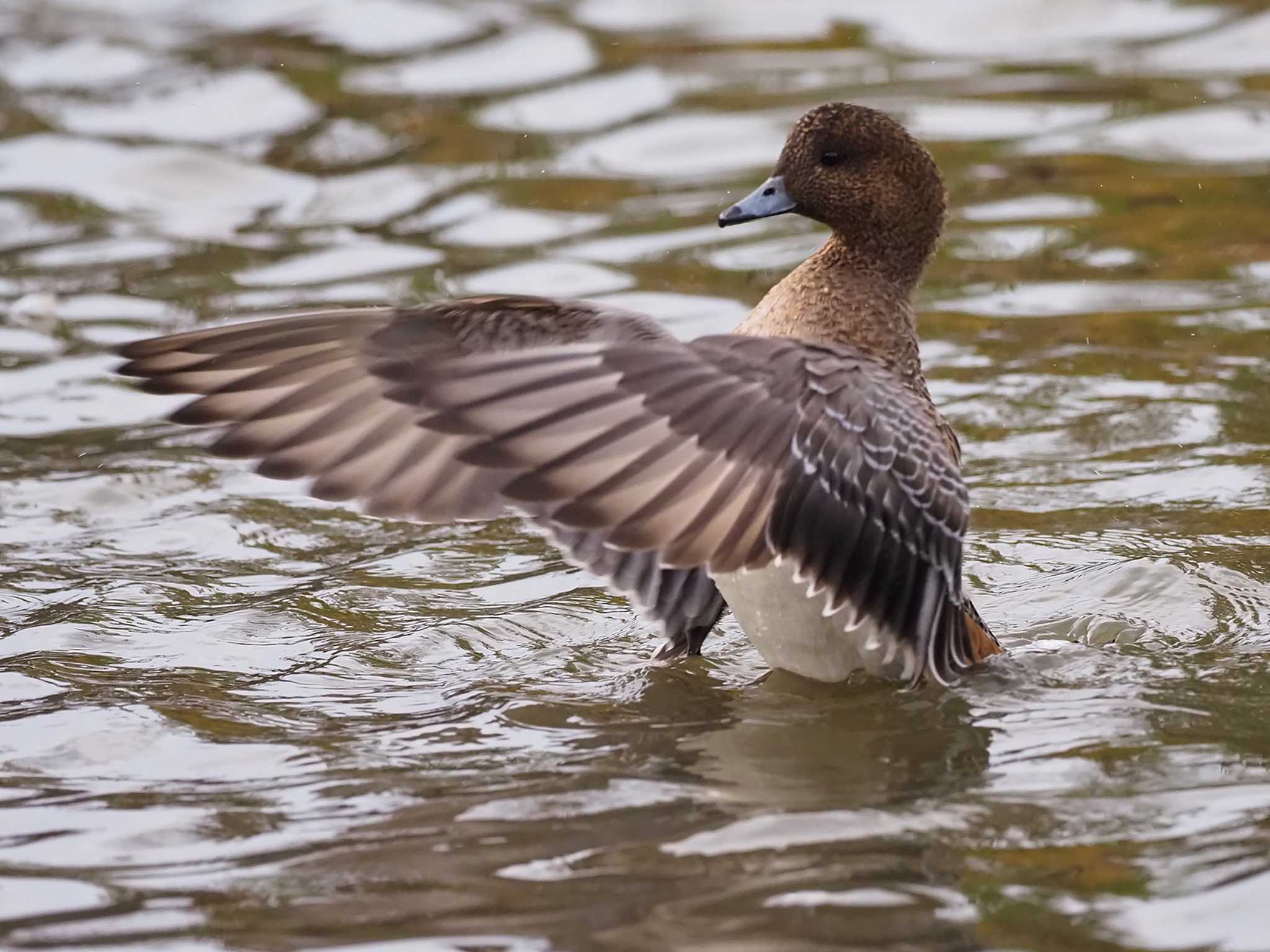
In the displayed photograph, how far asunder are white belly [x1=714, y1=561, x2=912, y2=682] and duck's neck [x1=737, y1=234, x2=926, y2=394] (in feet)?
2.50

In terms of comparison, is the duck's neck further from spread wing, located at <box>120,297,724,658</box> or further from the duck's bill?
spread wing, located at <box>120,297,724,658</box>

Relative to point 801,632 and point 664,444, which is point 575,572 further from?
point 664,444

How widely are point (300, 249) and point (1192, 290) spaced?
4.25m

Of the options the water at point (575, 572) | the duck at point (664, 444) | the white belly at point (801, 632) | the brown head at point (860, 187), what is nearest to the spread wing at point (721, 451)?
the duck at point (664, 444)

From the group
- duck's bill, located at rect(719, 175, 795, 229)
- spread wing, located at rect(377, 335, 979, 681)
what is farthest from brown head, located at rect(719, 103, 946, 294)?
spread wing, located at rect(377, 335, 979, 681)

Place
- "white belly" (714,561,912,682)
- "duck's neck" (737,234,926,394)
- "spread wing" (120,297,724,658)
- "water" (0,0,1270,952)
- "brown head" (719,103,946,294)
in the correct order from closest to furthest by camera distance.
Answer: "water" (0,0,1270,952) → "spread wing" (120,297,724,658) → "white belly" (714,561,912,682) → "duck's neck" (737,234,926,394) → "brown head" (719,103,946,294)

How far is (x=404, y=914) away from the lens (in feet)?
12.9

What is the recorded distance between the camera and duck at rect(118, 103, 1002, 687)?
4.39 metres

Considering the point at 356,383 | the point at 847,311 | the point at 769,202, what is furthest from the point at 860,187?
the point at 356,383

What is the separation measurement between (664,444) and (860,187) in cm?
165

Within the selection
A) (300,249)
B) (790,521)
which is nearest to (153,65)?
(300,249)

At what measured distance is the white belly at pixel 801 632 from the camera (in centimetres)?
512

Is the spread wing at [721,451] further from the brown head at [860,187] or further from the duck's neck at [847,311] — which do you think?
the brown head at [860,187]

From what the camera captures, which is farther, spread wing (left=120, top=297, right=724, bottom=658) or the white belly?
the white belly
